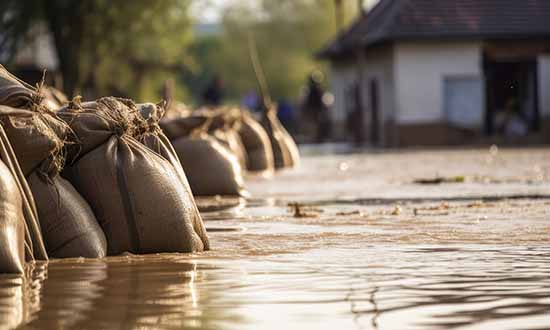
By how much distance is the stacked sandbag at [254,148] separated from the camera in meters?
22.8

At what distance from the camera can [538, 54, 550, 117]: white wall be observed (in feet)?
127

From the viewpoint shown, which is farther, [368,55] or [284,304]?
[368,55]

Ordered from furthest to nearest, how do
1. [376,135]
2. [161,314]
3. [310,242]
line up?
1. [376,135]
2. [310,242]
3. [161,314]

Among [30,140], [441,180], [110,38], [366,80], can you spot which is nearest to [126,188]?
[30,140]

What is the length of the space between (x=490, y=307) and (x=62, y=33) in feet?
102

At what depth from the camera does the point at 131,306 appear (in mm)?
5645

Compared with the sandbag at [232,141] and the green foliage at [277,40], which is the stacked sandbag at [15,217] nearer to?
the sandbag at [232,141]

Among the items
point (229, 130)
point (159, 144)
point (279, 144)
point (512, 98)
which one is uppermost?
point (159, 144)

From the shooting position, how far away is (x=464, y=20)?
126 ft

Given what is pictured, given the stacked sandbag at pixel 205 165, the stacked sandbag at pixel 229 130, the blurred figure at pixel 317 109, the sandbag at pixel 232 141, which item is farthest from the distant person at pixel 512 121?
the stacked sandbag at pixel 205 165

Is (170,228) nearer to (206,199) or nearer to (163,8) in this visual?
(206,199)

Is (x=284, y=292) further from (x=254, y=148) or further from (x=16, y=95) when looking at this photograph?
(x=254, y=148)

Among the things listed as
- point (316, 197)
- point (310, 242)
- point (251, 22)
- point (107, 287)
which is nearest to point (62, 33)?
point (316, 197)

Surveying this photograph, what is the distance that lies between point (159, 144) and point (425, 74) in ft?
102
